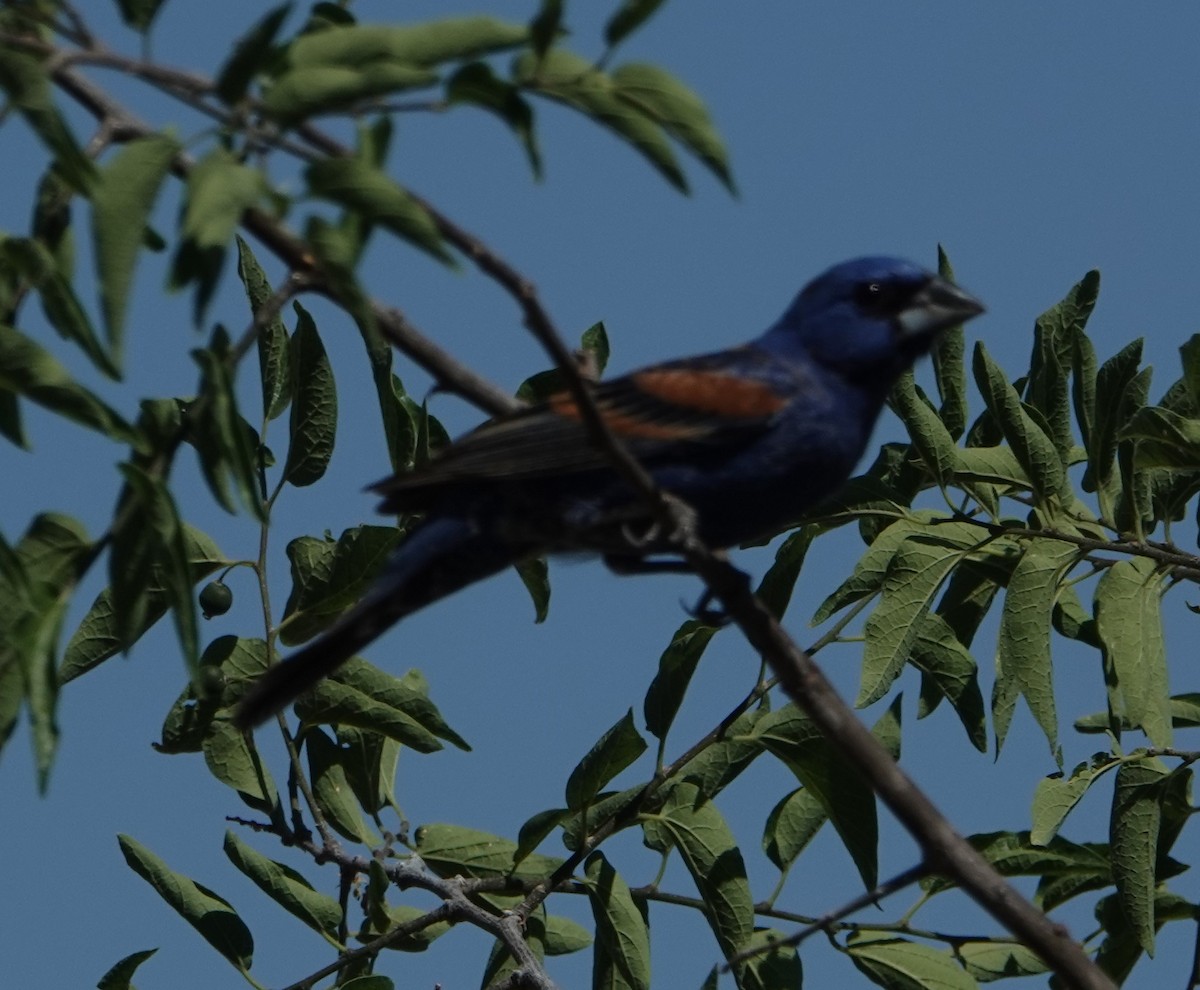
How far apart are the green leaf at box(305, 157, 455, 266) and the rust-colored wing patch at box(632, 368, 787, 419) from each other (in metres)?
Result: 2.55

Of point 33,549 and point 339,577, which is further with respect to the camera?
point 339,577

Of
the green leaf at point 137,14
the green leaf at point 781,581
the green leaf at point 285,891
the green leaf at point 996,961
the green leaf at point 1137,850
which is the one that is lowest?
the green leaf at point 996,961

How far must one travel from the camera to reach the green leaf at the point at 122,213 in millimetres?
3000

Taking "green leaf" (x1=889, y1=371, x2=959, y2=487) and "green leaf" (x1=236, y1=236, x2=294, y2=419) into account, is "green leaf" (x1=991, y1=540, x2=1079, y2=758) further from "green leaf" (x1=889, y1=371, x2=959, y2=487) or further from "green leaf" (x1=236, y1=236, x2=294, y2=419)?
"green leaf" (x1=236, y1=236, x2=294, y2=419)

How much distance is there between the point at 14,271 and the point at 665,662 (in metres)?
2.34

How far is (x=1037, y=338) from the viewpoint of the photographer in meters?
5.61

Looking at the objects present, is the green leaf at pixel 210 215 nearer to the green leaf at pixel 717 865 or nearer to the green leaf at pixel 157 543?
the green leaf at pixel 157 543

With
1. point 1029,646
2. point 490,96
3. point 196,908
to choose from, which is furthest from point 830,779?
point 490,96

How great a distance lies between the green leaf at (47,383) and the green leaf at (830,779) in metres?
2.14

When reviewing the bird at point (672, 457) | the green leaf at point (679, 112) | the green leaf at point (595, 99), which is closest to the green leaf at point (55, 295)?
the green leaf at point (595, 99)

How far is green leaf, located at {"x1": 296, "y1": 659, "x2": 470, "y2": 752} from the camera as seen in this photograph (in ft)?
16.9

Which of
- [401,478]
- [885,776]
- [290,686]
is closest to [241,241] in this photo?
[401,478]

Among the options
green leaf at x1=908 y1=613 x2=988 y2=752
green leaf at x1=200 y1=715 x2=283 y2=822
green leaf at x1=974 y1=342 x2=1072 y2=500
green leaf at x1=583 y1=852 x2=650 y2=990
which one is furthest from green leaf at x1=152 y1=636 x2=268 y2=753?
green leaf at x1=974 y1=342 x2=1072 y2=500

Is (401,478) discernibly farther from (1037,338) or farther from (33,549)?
(1037,338)
